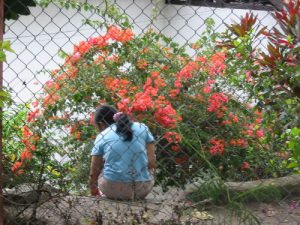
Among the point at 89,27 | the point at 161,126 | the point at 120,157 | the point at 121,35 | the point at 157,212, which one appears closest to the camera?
the point at 157,212

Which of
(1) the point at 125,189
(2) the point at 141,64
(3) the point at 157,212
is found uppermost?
(2) the point at 141,64

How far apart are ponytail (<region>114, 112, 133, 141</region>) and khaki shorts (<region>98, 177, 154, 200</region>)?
329 millimetres

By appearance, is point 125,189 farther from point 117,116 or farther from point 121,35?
point 121,35

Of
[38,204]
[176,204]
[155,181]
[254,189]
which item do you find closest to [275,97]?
[254,189]

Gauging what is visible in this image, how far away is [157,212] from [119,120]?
0.85 meters

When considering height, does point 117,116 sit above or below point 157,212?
above

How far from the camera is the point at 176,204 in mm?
3492

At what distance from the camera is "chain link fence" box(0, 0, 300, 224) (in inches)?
139

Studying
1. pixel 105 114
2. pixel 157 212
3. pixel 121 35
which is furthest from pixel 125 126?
pixel 121 35

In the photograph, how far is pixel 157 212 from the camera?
3504 millimetres

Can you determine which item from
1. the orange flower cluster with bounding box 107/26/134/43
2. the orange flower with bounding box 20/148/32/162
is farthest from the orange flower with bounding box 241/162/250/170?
the orange flower with bounding box 20/148/32/162

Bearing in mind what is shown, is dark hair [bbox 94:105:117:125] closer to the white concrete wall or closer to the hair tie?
the hair tie

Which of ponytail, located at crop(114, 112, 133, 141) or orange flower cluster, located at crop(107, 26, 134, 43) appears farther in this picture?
orange flower cluster, located at crop(107, 26, 134, 43)

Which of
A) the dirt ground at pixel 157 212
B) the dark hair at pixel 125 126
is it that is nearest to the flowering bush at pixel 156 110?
the dark hair at pixel 125 126
